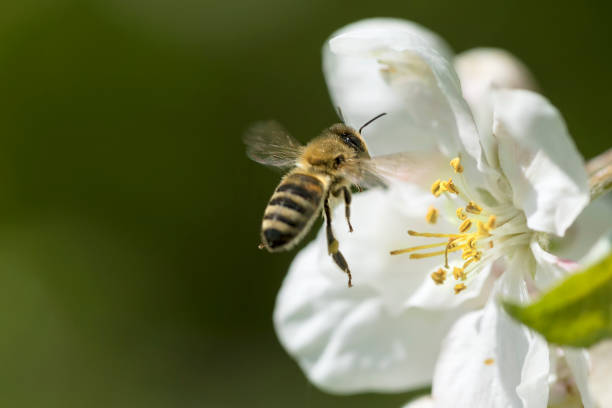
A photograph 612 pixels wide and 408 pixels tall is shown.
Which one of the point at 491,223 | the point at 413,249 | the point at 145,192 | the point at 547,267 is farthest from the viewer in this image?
the point at 145,192

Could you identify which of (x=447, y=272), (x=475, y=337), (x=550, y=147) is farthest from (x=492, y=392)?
(x=550, y=147)

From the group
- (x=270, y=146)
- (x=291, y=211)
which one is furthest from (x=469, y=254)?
(x=270, y=146)

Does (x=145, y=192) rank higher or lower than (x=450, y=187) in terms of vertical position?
lower

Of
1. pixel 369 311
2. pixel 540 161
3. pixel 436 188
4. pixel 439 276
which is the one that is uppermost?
pixel 540 161

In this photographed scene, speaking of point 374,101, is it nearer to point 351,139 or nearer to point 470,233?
point 351,139

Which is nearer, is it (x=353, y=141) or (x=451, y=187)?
(x=451, y=187)

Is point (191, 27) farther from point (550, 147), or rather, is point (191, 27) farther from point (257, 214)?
point (550, 147)

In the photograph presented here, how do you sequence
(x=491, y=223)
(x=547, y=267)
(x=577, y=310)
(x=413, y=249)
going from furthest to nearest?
(x=413, y=249), (x=491, y=223), (x=547, y=267), (x=577, y=310)
